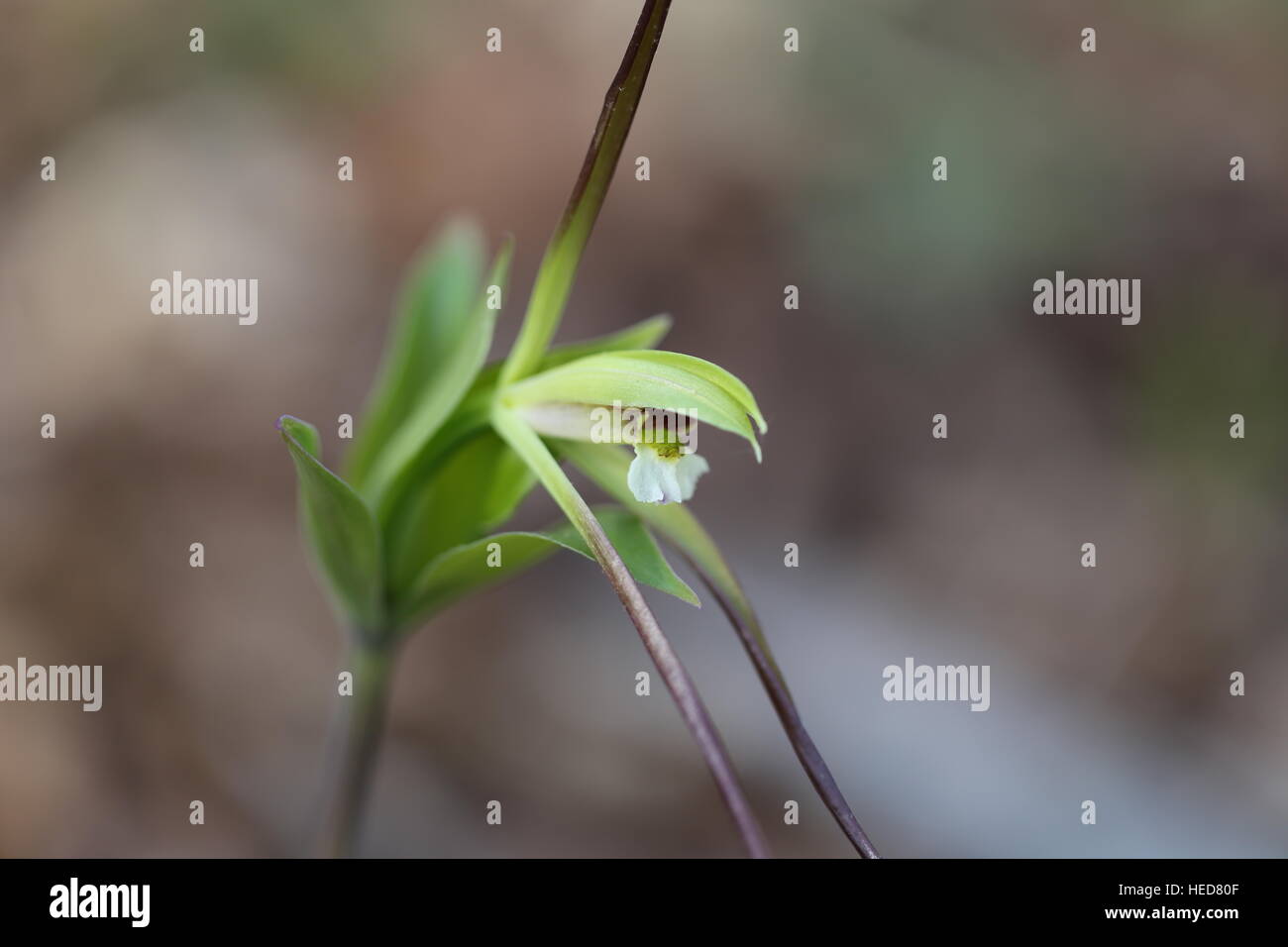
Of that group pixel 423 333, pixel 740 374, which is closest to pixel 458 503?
pixel 423 333

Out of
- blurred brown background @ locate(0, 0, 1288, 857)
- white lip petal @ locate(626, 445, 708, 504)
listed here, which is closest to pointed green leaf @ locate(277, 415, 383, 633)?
white lip petal @ locate(626, 445, 708, 504)

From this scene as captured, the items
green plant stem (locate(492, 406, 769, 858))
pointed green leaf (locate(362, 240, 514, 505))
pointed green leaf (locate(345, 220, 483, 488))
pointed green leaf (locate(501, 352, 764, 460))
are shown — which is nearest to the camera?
green plant stem (locate(492, 406, 769, 858))

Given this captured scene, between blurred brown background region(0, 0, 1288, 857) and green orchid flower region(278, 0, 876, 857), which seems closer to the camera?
green orchid flower region(278, 0, 876, 857)

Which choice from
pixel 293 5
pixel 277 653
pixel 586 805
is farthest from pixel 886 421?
pixel 293 5

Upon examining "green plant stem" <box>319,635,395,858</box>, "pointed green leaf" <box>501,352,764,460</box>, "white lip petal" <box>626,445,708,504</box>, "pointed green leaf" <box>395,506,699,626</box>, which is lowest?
"green plant stem" <box>319,635,395,858</box>

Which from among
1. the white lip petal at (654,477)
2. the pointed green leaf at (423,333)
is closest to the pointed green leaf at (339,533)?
the pointed green leaf at (423,333)

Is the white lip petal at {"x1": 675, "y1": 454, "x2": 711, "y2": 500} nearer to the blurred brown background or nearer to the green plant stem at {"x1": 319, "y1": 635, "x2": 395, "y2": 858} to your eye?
the green plant stem at {"x1": 319, "y1": 635, "x2": 395, "y2": 858}
